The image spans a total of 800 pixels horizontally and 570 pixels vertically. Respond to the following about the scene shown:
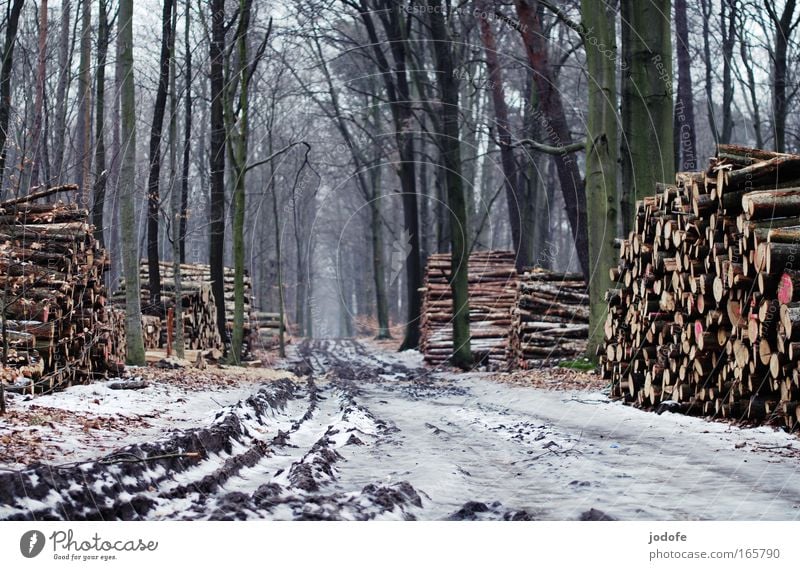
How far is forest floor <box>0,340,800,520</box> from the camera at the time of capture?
469 cm

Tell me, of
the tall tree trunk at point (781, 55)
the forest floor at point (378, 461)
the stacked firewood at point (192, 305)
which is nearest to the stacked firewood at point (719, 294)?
the forest floor at point (378, 461)

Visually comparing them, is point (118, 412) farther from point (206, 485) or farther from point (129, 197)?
point (129, 197)

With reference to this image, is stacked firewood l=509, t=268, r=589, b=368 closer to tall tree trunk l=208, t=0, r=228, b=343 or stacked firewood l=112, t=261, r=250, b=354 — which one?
tall tree trunk l=208, t=0, r=228, b=343

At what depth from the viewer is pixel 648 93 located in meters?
12.5

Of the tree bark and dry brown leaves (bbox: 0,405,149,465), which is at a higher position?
the tree bark

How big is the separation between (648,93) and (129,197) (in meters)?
8.19

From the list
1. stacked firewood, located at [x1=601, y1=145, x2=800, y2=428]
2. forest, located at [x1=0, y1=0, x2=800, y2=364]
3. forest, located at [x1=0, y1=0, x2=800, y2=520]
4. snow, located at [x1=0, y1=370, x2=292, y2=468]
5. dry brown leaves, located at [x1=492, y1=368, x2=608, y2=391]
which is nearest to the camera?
forest, located at [x1=0, y1=0, x2=800, y2=520]

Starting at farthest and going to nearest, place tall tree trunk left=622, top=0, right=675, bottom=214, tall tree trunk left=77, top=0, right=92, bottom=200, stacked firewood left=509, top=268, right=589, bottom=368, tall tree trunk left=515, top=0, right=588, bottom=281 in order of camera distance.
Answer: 1. tall tree trunk left=515, top=0, right=588, bottom=281
2. tall tree trunk left=77, top=0, right=92, bottom=200
3. stacked firewood left=509, top=268, right=589, bottom=368
4. tall tree trunk left=622, top=0, right=675, bottom=214

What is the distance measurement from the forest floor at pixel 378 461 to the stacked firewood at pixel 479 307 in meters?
9.48

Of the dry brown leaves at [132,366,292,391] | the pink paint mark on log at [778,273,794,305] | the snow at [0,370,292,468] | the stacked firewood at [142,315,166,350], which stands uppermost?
the pink paint mark on log at [778,273,794,305]

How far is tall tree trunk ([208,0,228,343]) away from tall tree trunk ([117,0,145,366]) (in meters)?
4.39

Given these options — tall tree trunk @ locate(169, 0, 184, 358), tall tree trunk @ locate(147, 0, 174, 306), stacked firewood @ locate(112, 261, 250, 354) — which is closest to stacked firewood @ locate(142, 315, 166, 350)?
stacked firewood @ locate(112, 261, 250, 354)

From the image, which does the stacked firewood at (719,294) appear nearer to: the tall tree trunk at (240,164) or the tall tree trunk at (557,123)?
the tall tree trunk at (557,123)

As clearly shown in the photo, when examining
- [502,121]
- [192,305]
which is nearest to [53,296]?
[192,305]
